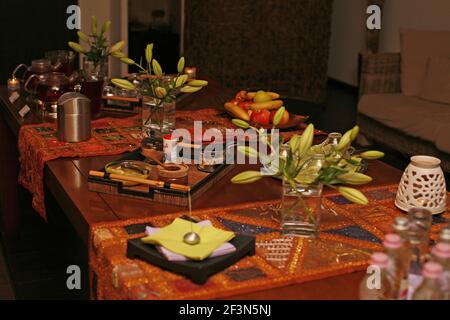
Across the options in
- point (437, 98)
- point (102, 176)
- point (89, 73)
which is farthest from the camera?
point (437, 98)

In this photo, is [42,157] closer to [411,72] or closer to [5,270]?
[5,270]

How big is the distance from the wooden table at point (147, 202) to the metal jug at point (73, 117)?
192mm

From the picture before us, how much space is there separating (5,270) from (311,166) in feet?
6.13

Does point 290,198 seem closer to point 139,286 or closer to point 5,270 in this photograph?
point 139,286

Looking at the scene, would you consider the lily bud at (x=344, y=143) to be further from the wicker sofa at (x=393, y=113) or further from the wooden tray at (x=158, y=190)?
the wicker sofa at (x=393, y=113)

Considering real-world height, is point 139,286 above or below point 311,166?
below

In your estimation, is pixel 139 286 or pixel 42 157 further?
pixel 42 157

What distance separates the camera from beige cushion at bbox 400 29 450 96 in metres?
4.88

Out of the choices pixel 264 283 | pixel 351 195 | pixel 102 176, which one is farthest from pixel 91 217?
pixel 351 195

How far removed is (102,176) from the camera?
197 centimetres

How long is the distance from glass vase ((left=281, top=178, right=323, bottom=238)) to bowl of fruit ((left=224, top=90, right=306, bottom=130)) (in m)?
0.97

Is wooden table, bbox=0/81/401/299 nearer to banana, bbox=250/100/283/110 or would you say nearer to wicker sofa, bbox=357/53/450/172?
banana, bbox=250/100/283/110

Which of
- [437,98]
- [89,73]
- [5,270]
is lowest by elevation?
[5,270]
